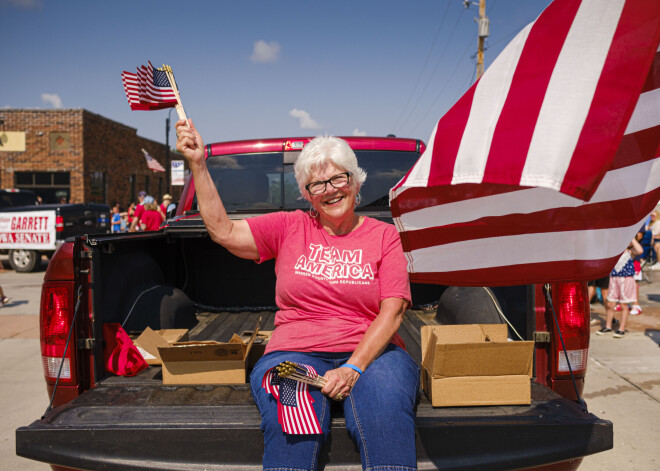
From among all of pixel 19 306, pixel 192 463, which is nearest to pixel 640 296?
pixel 192 463

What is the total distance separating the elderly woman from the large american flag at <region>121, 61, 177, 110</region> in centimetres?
30

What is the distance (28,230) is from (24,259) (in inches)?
35.5

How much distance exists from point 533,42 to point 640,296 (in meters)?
10.0

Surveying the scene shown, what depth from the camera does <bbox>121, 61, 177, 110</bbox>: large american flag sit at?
7.98 ft

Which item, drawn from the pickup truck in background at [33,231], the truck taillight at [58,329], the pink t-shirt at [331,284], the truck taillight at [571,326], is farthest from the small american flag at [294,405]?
the pickup truck in background at [33,231]

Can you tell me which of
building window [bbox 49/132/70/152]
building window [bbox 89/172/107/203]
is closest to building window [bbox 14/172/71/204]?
building window [bbox 89/172/107/203]

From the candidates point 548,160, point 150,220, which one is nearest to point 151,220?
point 150,220

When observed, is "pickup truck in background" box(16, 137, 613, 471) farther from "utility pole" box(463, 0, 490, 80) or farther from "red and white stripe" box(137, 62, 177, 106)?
"utility pole" box(463, 0, 490, 80)

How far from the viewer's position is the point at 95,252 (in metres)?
2.50

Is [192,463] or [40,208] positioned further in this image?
[40,208]

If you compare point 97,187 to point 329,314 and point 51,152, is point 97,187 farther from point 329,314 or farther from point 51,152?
point 329,314

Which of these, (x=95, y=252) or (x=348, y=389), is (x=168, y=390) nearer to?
(x=95, y=252)

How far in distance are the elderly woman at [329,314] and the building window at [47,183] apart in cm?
2333

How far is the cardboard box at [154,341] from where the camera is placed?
8.71 feet
